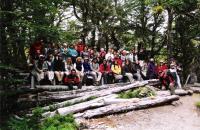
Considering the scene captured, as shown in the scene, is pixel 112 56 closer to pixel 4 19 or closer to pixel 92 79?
pixel 92 79

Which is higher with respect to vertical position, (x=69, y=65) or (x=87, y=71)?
(x=69, y=65)

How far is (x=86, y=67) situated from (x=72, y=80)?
128cm

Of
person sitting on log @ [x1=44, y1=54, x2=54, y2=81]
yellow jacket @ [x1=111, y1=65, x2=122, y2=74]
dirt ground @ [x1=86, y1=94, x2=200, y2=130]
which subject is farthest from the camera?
yellow jacket @ [x1=111, y1=65, x2=122, y2=74]

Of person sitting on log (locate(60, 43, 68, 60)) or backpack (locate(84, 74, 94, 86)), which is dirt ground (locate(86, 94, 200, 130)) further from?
person sitting on log (locate(60, 43, 68, 60))

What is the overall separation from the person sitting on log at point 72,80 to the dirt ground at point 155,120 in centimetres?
339

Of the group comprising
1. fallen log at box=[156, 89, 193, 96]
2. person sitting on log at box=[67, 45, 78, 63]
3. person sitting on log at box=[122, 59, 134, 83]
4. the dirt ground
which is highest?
person sitting on log at box=[67, 45, 78, 63]

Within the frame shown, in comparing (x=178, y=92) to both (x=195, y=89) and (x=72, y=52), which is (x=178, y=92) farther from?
(x=72, y=52)

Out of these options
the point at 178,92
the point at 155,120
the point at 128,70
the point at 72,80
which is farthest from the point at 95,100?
the point at 178,92

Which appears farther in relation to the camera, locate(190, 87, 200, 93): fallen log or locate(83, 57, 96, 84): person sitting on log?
locate(190, 87, 200, 93): fallen log

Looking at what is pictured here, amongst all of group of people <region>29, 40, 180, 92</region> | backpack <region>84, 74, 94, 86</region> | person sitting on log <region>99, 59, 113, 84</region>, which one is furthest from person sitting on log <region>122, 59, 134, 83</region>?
backpack <region>84, 74, 94, 86</region>

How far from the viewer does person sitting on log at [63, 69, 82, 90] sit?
764 inches

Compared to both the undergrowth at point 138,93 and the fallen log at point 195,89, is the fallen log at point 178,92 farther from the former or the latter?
the fallen log at point 195,89

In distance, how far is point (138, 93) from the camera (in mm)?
18984

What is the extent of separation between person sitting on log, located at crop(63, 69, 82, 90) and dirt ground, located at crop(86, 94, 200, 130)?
339 centimetres
